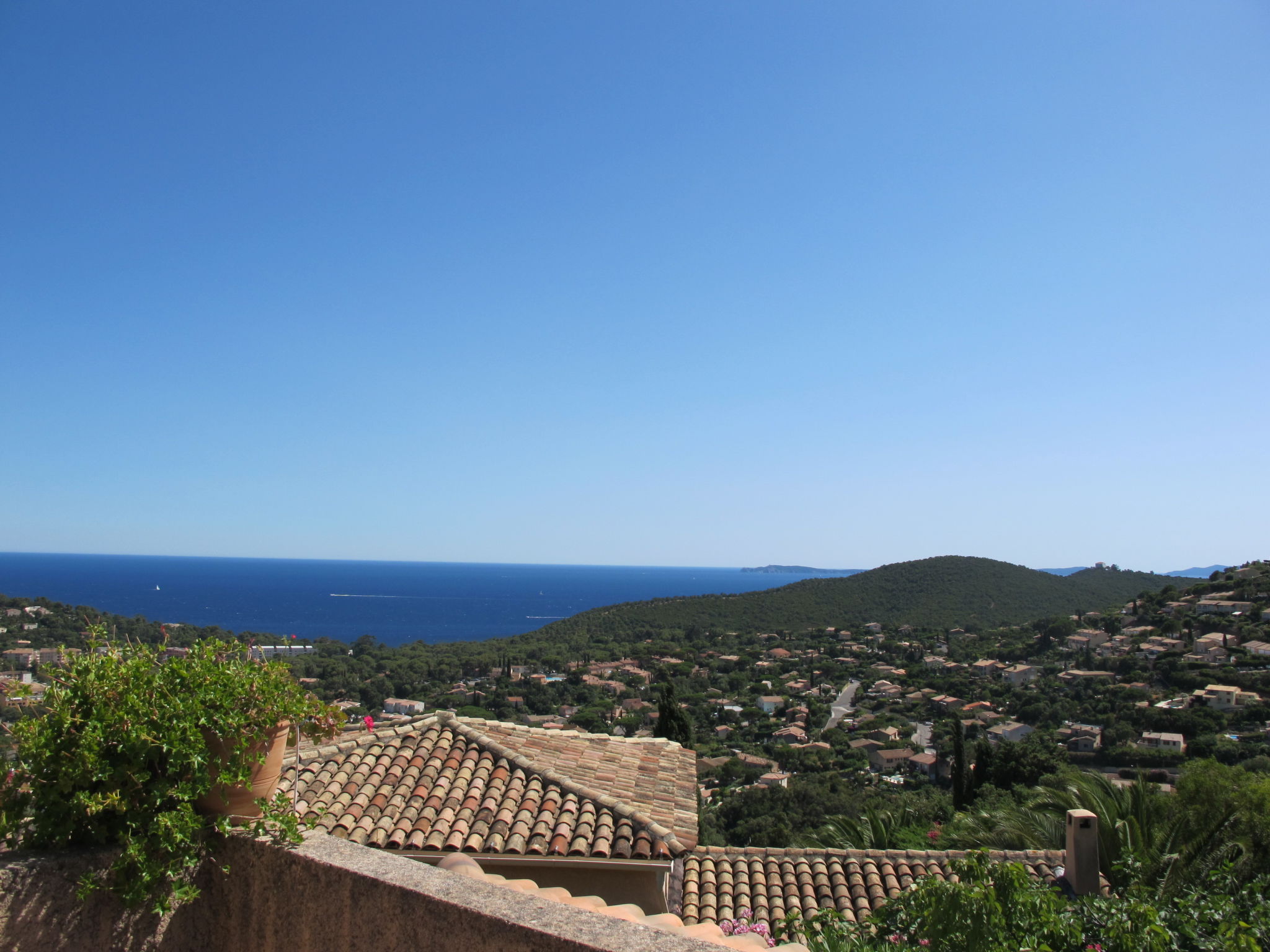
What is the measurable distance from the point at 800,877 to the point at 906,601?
3179 inches

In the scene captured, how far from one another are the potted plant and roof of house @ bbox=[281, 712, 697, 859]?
442cm

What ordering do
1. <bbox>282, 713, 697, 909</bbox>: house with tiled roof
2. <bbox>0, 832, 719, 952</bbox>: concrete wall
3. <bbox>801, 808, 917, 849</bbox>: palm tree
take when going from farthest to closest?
<bbox>801, 808, 917, 849</bbox>: palm tree → <bbox>282, 713, 697, 909</bbox>: house with tiled roof → <bbox>0, 832, 719, 952</bbox>: concrete wall

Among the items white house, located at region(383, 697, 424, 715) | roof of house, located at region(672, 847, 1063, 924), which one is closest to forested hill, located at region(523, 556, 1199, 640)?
white house, located at region(383, 697, 424, 715)

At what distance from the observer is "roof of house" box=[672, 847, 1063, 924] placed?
862cm

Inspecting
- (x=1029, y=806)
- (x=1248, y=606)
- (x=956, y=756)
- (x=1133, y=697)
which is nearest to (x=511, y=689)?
(x=956, y=756)

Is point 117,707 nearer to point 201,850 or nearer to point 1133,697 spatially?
point 201,850

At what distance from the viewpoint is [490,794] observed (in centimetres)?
783

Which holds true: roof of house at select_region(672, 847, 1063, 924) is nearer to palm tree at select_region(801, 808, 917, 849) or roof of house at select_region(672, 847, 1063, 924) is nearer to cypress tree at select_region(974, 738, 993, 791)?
palm tree at select_region(801, 808, 917, 849)

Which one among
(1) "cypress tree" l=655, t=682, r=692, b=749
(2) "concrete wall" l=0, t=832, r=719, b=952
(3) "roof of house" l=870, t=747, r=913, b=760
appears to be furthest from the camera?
(3) "roof of house" l=870, t=747, r=913, b=760

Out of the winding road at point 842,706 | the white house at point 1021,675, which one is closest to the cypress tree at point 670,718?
the winding road at point 842,706

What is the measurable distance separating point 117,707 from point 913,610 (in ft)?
283

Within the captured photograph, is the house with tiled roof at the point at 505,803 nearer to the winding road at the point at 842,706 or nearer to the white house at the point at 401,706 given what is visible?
the white house at the point at 401,706

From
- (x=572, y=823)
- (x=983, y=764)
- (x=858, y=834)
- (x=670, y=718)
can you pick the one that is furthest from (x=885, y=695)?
(x=572, y=823)

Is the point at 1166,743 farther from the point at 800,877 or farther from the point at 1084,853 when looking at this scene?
the point at 800,877
